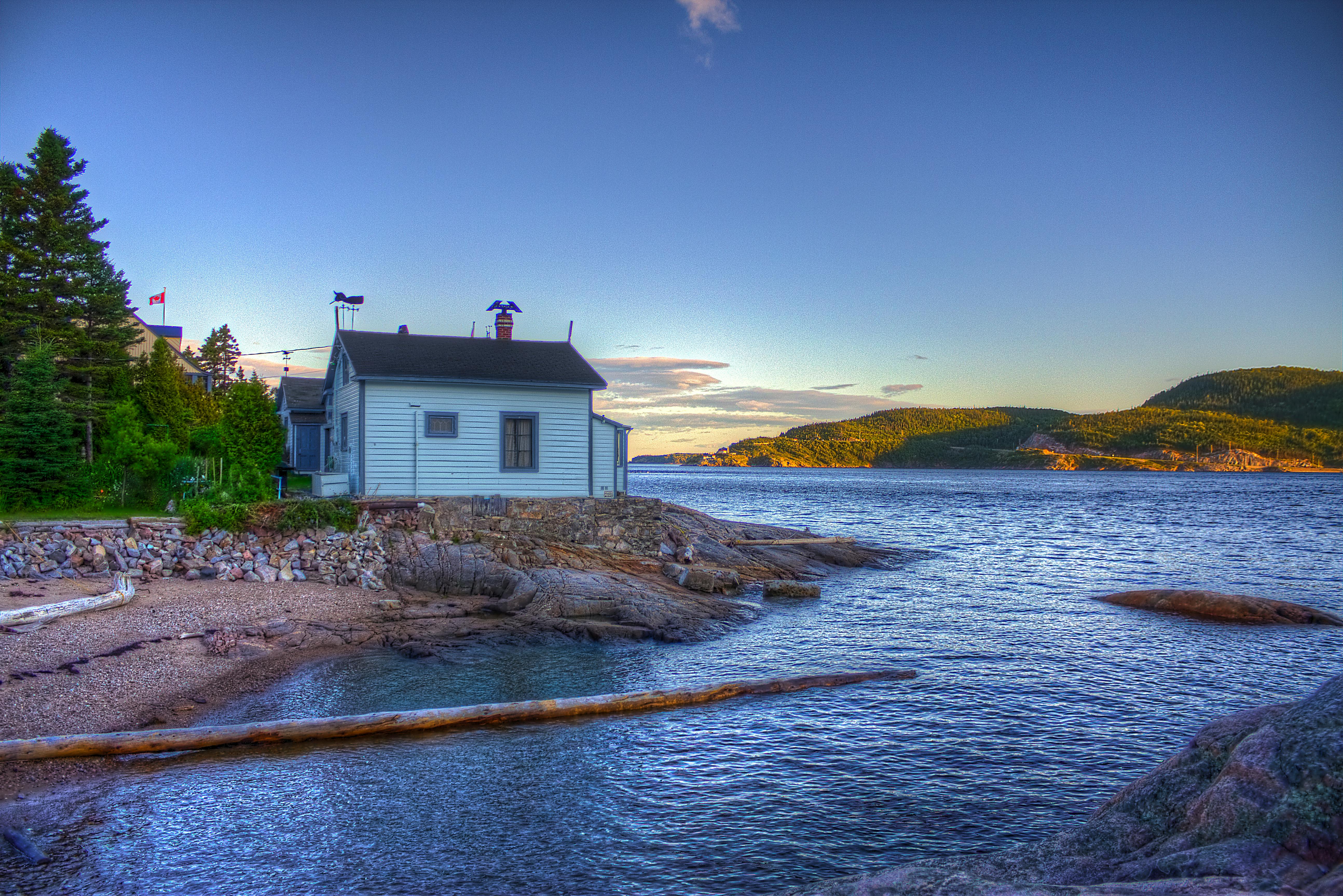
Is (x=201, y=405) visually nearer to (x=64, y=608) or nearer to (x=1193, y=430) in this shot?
(x=64, y=608)

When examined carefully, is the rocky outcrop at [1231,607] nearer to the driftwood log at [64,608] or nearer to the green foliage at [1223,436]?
the driftwood log at [64,608]

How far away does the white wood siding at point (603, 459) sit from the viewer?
2241cm

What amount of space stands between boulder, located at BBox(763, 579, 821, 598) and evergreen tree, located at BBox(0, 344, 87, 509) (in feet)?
60.2

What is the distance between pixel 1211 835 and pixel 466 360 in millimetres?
20701

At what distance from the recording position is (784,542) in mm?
28531

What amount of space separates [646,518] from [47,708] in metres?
14.9

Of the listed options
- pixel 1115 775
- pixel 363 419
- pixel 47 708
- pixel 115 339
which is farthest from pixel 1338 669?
pixel 115 339

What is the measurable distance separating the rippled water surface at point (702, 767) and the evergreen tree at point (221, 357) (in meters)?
46.7

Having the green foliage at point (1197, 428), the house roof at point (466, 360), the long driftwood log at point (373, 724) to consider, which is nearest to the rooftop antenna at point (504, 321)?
the house roof at point (466, 360)

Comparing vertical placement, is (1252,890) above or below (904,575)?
above

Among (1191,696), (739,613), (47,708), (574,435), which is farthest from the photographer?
(574,435)

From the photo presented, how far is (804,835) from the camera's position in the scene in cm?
766

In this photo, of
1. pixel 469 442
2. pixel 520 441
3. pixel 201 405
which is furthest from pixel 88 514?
pixel 201 405

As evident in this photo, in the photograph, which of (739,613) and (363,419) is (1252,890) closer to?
(739,613)
